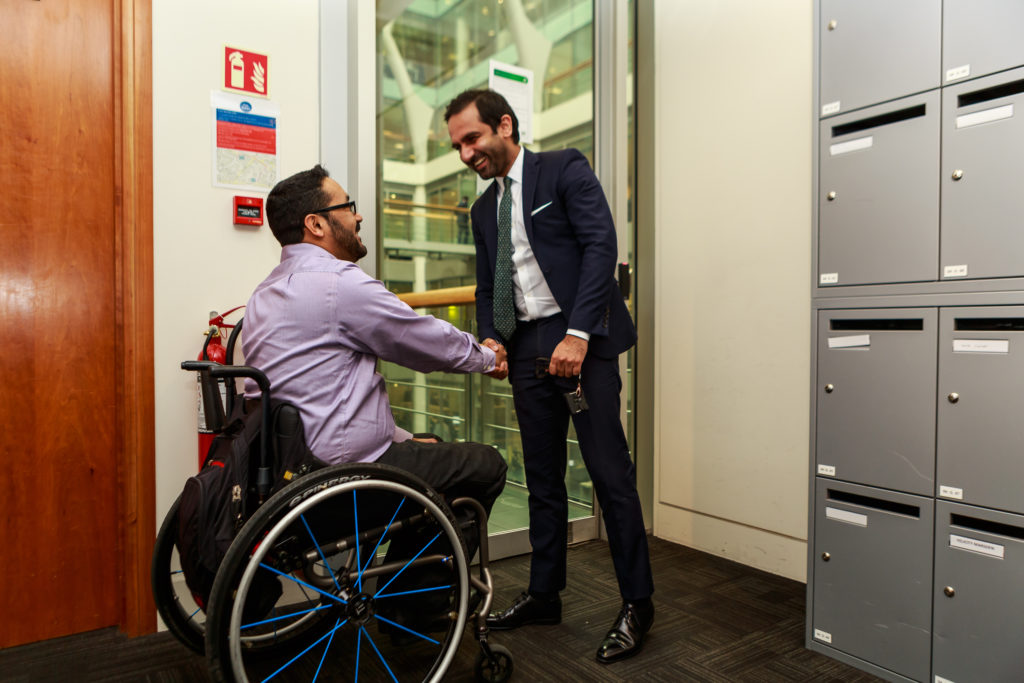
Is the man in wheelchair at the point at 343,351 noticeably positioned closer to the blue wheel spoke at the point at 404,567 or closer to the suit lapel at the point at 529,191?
the blue wheel spoke at the point at 404,567

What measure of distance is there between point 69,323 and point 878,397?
222cm

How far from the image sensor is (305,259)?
4.59ft

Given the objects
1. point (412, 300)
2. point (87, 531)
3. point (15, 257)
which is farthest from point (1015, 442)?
→ point (15, 257)

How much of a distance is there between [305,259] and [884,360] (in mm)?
1432

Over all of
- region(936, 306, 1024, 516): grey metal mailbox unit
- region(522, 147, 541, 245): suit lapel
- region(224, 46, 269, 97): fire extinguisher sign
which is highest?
region(224, 46, 269, 97): fire extinguisher sign

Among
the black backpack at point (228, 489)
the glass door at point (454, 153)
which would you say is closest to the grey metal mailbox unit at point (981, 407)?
the glass door at point (454, 153)

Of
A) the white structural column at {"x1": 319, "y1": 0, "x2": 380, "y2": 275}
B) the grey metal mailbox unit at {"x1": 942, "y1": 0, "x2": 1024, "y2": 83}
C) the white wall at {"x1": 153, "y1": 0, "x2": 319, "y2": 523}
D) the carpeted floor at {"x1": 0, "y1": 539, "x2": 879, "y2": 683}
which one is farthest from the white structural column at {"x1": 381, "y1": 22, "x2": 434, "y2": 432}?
the grey metal mailbox unit at {"x1": 942, "y1": 0, "x2": 1024, "y2": 83}

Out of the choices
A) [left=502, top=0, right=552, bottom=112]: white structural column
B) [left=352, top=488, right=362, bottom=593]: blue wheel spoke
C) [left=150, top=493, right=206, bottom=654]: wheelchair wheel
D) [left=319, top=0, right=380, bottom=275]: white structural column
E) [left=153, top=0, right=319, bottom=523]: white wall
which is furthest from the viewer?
[left=502, top=0, right=552, bottom=112]: white structural column

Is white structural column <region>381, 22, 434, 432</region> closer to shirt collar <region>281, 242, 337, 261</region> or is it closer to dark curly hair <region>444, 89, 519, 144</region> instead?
dark curly hair <region>444, 89, 519, 144</region>

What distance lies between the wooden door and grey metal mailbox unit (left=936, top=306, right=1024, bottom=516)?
6.88ft

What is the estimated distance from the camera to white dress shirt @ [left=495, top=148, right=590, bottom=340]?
185cm

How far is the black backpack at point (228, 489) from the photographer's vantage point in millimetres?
1187

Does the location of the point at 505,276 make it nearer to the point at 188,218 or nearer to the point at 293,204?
the point at 293,204

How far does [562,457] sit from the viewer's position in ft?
6.44
